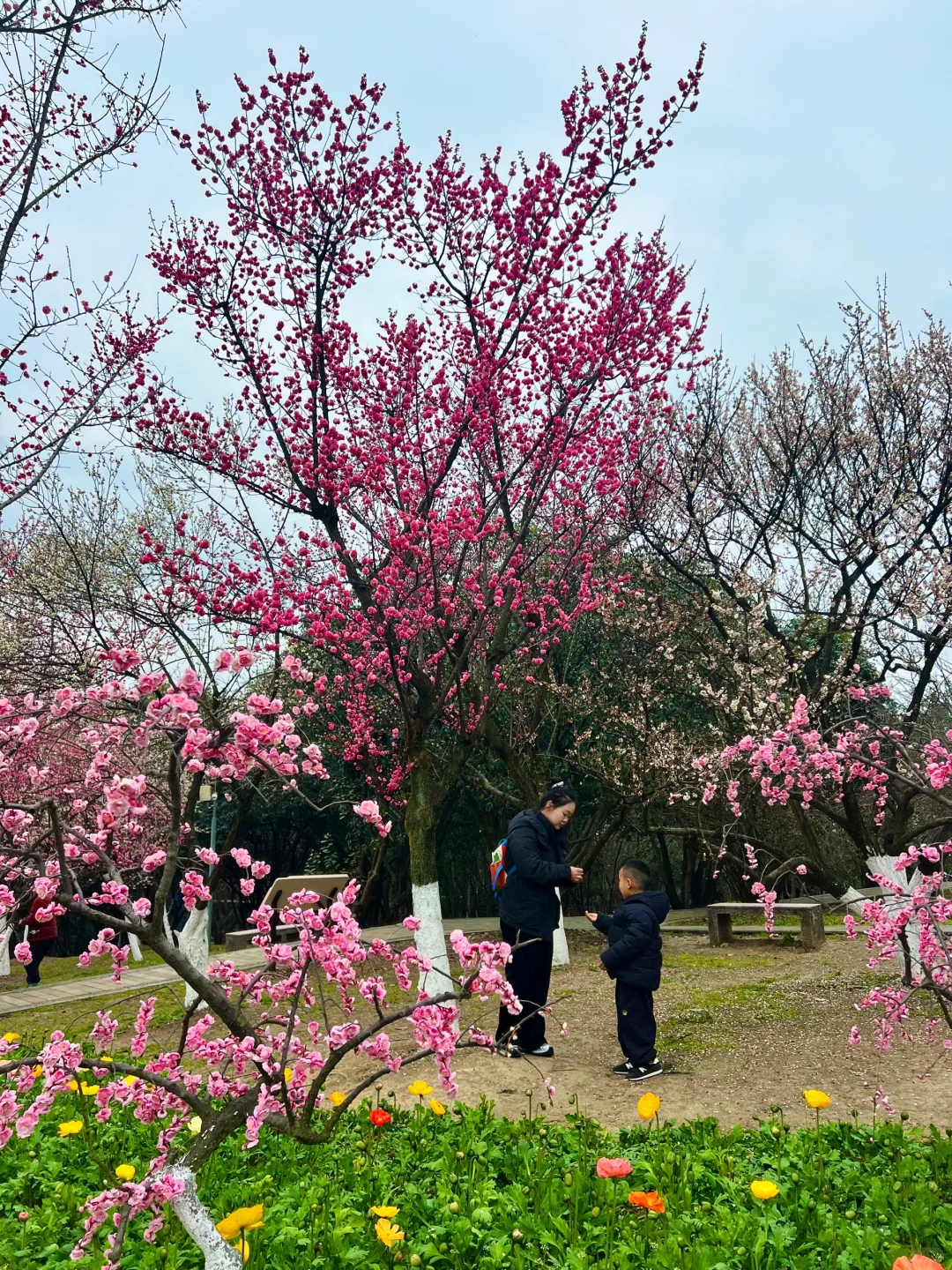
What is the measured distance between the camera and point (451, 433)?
28.4ft

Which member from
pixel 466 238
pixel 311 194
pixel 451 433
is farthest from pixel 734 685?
pixel 311 194

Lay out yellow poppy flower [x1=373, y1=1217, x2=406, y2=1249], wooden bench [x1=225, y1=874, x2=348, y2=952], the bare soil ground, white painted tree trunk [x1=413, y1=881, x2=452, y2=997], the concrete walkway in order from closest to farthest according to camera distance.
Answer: yellow poppy flower [x1=373, y1=1217, x2=406, y2=1249] < the bare soil ground < white painted tree trunk [x1=413, y1=881, x2=452, y2=997] < the concrete walkway < wooden bench [x1=225, y1=874, x2=348, y2=952]

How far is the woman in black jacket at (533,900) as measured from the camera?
5.55 m

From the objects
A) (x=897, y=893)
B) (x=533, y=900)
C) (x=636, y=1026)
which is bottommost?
(x=636, y=1026)

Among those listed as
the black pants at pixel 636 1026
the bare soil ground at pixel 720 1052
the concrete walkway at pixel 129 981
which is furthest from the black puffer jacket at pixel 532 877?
the concrete walkway at pixel 129 981

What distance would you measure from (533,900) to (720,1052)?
5.67ft

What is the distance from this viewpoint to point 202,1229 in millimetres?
2043

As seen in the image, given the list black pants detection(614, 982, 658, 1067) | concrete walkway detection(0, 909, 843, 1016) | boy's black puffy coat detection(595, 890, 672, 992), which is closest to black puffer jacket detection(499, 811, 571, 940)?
boy's black puffy coat detection(595, 890, 672, 992)

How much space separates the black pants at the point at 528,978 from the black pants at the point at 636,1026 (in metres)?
0.53

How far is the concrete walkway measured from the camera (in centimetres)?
956

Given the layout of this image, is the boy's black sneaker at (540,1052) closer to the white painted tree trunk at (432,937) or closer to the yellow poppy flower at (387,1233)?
the white painted tree trunk at (432,937)

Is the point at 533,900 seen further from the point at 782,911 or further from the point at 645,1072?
the point at 782,911

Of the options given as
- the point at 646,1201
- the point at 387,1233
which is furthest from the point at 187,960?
the point at 646,1201

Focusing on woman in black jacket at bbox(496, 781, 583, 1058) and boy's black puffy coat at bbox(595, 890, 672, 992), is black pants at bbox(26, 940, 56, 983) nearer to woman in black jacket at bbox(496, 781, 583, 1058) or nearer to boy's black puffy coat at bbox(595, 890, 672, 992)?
woman in black jacket at bbox(496, 781, 583, 1058)
